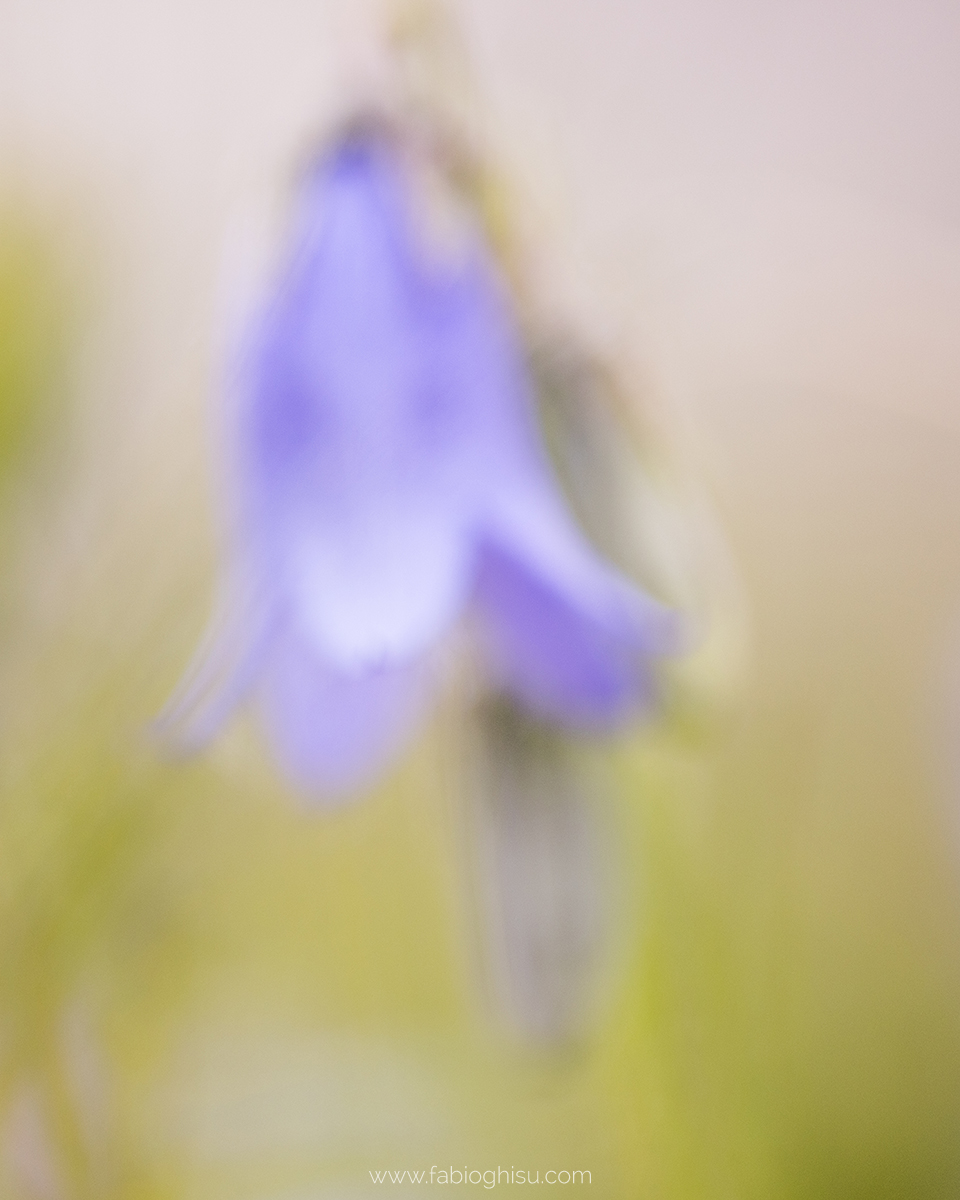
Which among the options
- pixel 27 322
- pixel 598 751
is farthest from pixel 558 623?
pixel 27 322

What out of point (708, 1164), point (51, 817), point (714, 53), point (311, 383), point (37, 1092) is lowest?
point (708, 1164)

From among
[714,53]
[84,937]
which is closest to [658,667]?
[84,937]

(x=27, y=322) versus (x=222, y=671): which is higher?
(x=27, y=322)

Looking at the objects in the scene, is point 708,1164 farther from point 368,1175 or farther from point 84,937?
point 84,937

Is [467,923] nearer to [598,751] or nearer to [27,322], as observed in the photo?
[598,751]

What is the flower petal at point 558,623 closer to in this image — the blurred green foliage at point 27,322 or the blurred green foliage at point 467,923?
the blurred green foliage at point 467,923
